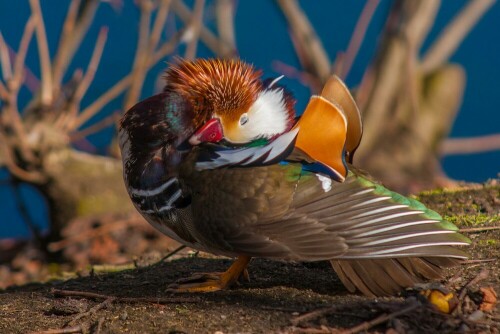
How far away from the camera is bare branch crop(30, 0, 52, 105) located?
→ 648 centimetres

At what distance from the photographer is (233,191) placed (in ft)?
9.53

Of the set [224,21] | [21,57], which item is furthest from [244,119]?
[224,21]

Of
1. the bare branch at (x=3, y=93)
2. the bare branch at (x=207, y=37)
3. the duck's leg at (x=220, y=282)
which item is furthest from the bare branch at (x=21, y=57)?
the duck's leg at (x=220, y=282)

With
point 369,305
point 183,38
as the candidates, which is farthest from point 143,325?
point 183,38

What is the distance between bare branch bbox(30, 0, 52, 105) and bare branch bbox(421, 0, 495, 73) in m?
4.23

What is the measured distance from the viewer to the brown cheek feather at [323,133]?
10.1ft

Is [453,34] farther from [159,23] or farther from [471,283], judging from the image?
[471,283]

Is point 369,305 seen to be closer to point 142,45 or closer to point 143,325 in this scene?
point 143,325

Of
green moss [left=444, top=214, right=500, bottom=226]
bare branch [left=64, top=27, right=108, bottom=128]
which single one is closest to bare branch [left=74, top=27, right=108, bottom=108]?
bare branch [left=64, top=27, right=108, bottom=128]

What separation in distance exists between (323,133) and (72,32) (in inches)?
178

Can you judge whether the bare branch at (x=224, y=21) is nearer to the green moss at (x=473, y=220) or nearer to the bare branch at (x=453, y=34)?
the bare branch at (x=453, y=34)

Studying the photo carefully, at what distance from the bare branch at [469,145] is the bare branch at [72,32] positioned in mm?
4247

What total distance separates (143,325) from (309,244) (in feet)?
2.22

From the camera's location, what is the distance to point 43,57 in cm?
675
